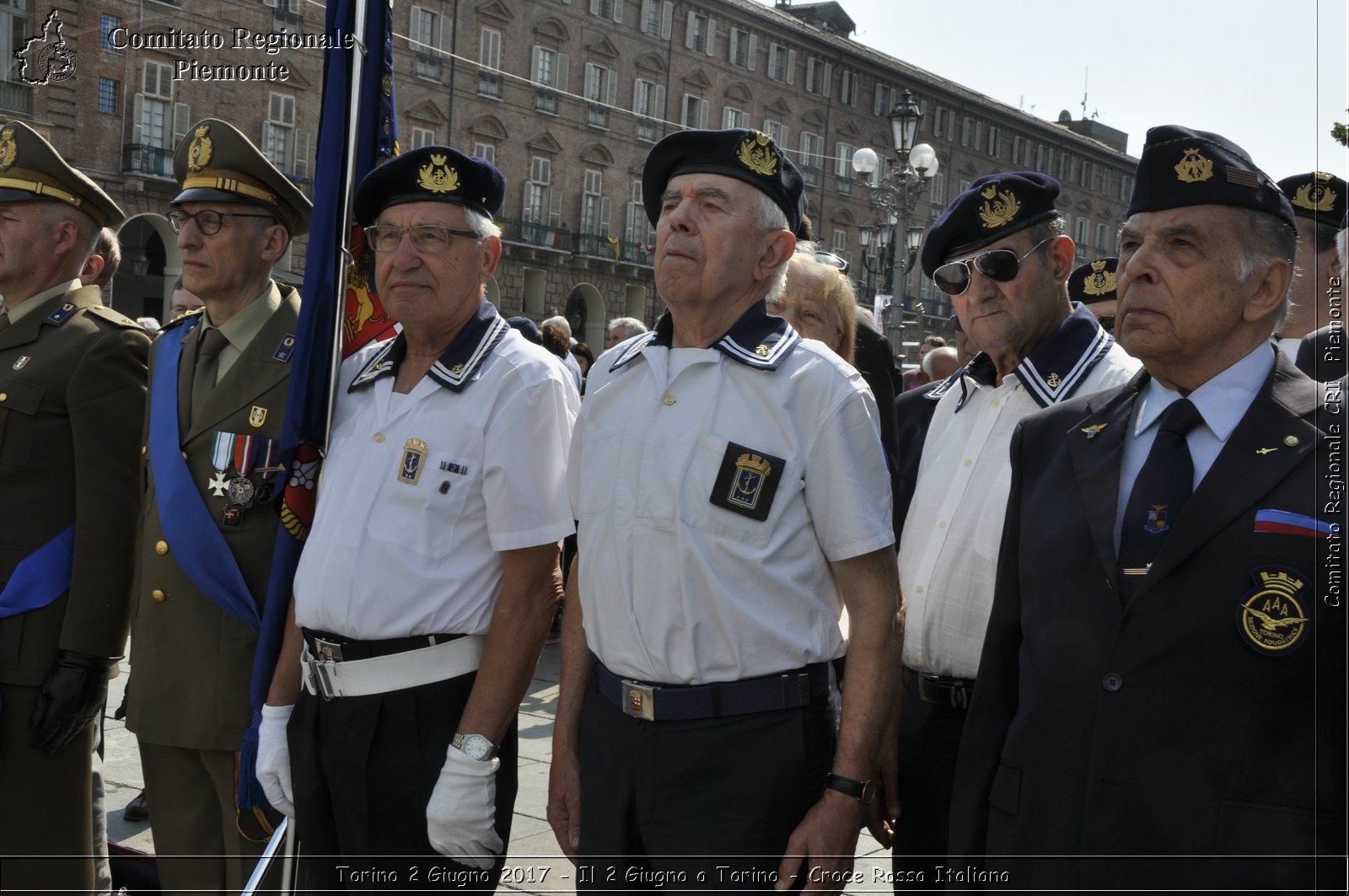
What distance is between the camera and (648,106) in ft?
142

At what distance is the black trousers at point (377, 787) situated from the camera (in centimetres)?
294

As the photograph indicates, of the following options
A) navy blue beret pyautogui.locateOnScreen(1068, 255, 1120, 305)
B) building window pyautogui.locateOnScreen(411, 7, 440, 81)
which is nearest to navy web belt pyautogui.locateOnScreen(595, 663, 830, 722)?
navy blue beret pyautogui.locateOnScreen(1068, 255, 1120, 305)

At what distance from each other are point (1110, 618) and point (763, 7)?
47182 millimetres

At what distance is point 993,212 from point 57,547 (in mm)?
2905

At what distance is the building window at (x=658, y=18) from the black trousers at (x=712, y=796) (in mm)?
42546

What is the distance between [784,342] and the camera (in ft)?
8.78

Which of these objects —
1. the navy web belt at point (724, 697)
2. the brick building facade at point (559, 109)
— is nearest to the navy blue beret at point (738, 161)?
the navy web belt at point (724, 697)

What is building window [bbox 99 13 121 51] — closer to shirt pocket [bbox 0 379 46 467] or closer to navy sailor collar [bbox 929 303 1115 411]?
shirt pocket [bbox 0 379 46 467]

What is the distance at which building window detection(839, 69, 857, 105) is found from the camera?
50.5 meters

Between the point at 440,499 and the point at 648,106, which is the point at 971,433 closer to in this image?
the point at 440,499

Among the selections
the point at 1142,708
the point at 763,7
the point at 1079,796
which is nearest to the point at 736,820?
the point at 1079,796

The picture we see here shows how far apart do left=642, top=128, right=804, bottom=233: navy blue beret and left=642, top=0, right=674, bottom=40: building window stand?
41.8 metres

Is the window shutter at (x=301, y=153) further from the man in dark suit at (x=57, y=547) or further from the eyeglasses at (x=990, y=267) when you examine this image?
the eyeglasses at (x=990, y=267)

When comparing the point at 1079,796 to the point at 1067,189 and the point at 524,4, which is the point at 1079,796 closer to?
the point at 524,4
